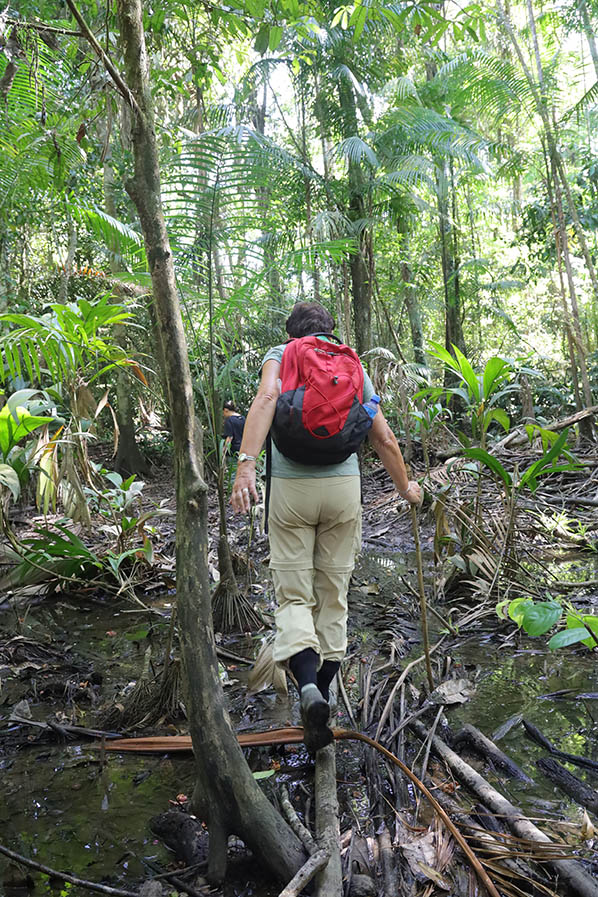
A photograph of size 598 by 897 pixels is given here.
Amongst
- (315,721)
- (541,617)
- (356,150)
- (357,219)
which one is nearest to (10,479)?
(315,721)

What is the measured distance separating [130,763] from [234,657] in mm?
1114

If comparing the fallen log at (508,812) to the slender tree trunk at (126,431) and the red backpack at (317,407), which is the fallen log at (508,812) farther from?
the slender tree trunk at (126,431)

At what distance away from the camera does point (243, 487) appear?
2404mm

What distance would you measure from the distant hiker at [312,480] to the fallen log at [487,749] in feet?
1.81

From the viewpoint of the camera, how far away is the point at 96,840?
192 cm

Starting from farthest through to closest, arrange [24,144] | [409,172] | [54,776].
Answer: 1. [409,172]
2. [24,144]
3. [54,776]

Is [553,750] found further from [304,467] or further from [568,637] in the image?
[304,467]

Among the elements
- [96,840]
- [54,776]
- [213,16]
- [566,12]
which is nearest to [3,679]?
[54,776]

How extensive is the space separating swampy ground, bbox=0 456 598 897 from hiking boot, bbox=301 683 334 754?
0.55 ft

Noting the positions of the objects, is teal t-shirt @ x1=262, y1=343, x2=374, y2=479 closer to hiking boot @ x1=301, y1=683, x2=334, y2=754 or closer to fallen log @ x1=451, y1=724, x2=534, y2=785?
hiking boot @ x1=301, y1=683, x2=334, y2=754

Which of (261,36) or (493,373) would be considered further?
(493,373)

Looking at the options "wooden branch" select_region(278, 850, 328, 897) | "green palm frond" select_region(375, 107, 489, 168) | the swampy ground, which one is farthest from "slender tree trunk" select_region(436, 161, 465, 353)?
"wooden branch" select_region(278, 850, 328, 897)

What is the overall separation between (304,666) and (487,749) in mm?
716

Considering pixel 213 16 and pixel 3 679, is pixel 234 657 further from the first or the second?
pixel 213 16
